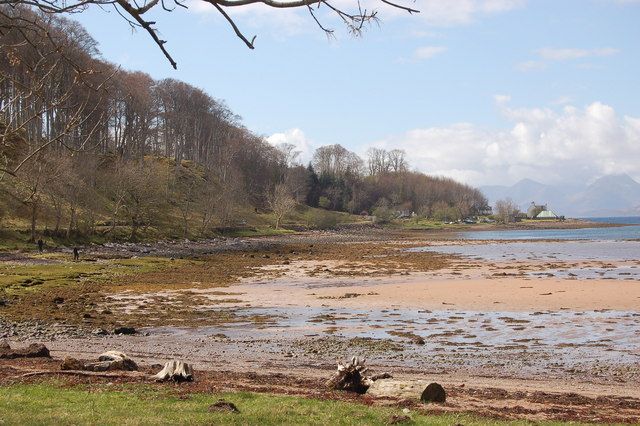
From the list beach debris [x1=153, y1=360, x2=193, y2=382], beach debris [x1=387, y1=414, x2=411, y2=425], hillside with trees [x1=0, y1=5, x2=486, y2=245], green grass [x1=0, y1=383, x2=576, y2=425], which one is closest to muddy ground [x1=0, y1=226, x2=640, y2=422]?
beach debris [x1=153, y1=360, x2=193, y2=382]

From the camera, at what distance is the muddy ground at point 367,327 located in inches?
527

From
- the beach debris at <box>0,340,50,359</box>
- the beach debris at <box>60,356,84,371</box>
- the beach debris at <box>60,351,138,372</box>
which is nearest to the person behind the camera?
the beach debris at <box>60,356,84,371</box>

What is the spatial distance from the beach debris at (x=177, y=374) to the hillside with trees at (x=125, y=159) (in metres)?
4.62

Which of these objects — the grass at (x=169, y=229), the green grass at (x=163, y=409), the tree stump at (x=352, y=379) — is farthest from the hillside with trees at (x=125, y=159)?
the tree stump at (x=352, y=379)

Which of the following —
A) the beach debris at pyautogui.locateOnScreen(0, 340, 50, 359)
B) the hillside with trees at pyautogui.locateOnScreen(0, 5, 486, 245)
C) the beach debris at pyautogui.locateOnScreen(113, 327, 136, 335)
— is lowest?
the beach debris at pyautogui.locateOnScreen(113, 327, 136, 335)

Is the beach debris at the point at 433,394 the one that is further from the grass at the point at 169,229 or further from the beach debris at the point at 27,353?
the grass at the point at 169,229

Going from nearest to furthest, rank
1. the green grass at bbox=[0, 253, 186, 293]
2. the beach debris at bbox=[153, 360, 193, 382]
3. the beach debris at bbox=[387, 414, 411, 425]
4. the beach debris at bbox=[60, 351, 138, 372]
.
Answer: the beach debris at bbox=[387, 414, 411, 425], the beach debris at bbox=[153, 360, 193, 382], the beach debris at bbox=[60, 351, 138, 372], the green grass at bbox=[0, 253, 186, 293]

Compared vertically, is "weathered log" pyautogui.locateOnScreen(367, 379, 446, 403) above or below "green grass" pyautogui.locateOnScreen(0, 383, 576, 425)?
below

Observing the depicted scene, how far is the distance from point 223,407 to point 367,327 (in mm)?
13323

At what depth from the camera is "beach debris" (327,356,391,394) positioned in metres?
12.2

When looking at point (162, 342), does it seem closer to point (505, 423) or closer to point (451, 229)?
point (505, 423)

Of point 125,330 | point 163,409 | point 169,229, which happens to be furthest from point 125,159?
point 163,409

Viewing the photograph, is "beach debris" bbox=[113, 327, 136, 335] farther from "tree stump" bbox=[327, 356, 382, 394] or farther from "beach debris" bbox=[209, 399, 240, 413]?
"beach debris" bbox=[209, 399, 240, 413]

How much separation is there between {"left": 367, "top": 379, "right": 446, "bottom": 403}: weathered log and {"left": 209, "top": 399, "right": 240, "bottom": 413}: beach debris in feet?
10.5
